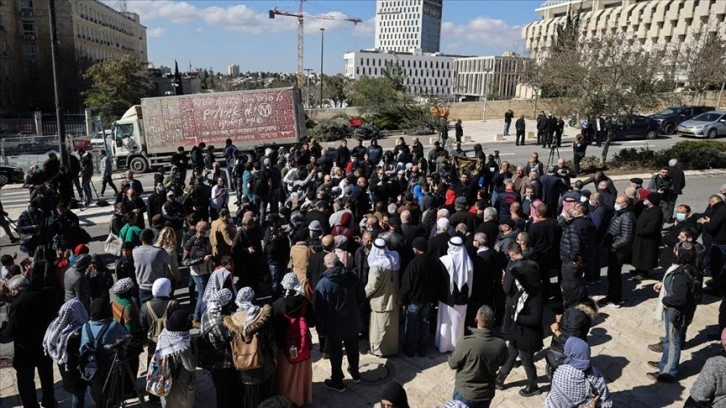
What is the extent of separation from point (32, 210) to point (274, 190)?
5.26 meters

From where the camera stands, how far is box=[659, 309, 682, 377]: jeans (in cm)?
603

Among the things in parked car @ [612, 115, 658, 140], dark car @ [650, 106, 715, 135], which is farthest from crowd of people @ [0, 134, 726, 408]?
dark car @ [650, 106, 715, 135]

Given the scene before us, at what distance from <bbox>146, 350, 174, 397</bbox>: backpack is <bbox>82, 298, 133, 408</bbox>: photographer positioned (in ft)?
1.51

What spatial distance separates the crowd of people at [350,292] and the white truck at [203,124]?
12090 millimetres

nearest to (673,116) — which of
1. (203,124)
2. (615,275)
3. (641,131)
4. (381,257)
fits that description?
(641,131)

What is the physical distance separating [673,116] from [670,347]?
2585 centimetres

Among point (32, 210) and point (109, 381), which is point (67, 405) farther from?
point (32, 210)

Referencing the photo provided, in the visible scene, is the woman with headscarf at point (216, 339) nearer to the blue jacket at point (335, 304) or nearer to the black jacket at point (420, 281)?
the blue jacket at point (335, 304)

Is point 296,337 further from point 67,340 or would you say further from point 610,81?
point 610,81

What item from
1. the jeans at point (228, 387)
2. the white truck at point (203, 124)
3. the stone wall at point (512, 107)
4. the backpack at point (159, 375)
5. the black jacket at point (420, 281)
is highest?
the stone wall at point (512, 107)

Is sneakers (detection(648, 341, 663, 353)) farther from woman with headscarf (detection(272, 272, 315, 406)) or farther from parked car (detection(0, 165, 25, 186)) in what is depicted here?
parked car (detection(0, 165, 25, 186))

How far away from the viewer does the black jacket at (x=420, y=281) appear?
21.3ft

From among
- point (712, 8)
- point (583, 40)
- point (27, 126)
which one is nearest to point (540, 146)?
point (583, 40)

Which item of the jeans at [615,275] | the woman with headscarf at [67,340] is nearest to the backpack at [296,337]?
the woman with headscarf at [67,340]
